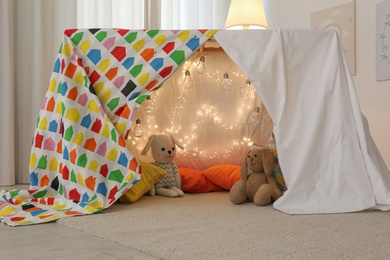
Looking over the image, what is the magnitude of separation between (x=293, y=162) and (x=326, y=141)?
0.17 metres

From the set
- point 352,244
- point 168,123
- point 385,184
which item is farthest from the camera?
point 168,123

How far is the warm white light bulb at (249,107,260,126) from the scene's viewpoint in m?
3.04

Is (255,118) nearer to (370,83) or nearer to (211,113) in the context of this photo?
(211,113)

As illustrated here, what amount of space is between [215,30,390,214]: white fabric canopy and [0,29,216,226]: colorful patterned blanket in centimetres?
28

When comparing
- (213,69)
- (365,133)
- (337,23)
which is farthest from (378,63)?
(365,133)

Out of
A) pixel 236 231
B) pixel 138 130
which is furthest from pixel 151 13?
pixel 236 231

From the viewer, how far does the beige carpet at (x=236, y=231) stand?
145 cm

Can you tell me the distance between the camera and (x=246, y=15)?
12.2ft

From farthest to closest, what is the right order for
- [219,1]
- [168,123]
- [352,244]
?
1. [219,1]
2. [168,123]
3. [352,244]

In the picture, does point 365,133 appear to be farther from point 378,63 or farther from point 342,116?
point 378,63

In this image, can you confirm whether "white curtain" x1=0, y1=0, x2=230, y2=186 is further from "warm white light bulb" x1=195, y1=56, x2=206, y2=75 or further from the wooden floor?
the wooden floor

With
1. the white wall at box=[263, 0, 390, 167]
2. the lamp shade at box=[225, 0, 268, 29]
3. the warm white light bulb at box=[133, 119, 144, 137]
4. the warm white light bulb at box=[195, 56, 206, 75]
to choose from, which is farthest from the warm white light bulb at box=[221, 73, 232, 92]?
the white wall at box=[263, 0, 390, 167]

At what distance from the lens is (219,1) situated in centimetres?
445

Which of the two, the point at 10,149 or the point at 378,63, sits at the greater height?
the point at 378,63
